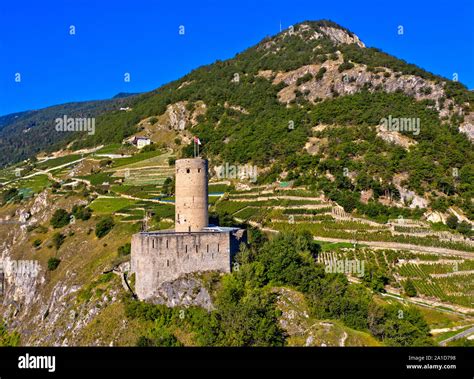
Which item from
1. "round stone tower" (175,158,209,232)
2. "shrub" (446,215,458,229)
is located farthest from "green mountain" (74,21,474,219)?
"round stone tower" (175,158,209,232)

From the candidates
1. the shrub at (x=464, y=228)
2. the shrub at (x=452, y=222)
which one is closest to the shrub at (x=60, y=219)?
the shrub at (x=452, y=222)

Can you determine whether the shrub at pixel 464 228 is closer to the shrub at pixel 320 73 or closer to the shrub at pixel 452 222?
the shrub at pixel 452 222

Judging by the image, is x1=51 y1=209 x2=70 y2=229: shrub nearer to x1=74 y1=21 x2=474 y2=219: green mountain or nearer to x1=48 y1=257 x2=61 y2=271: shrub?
x1=48 y1=257 x2=61 y2=271: shrub

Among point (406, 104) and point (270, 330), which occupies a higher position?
point (406, 104)

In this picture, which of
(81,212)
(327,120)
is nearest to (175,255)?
(81,212)

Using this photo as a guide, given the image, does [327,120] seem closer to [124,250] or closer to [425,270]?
[425,270]
